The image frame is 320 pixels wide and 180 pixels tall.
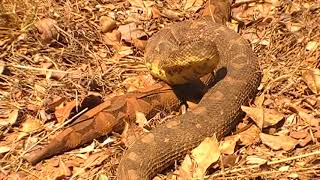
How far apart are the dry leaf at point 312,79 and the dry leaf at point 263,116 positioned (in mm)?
406

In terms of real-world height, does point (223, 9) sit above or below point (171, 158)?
above

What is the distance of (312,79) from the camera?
15.0 feet

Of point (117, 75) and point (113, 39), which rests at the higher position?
point (113, 39)

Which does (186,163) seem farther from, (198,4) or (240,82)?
(198,4)

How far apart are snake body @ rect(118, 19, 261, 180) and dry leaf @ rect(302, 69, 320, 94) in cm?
40

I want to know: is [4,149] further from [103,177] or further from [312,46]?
[312,46]

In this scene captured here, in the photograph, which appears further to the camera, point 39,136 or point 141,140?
point 39,136

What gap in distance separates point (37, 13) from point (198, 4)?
1.70m

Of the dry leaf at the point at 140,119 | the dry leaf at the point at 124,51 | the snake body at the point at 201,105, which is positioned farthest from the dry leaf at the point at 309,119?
the dry leaf at the point at 124,51

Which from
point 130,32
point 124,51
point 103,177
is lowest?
point 103,177

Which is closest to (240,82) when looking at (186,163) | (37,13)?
(186,163)

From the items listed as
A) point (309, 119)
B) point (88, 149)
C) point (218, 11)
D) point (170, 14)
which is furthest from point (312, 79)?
point (88, 149)

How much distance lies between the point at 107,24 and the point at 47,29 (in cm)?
64

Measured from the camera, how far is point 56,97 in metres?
4.56
